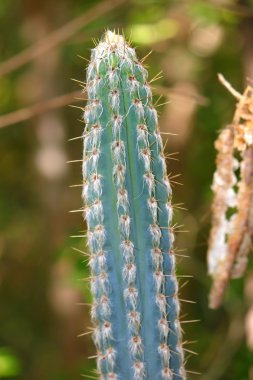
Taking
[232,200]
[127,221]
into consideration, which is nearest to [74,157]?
[232,200]

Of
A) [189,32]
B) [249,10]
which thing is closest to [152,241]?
[249,10]

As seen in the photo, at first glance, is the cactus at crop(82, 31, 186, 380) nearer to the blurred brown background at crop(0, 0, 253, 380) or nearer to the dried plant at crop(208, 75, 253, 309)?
the dried plant at crop(208, 75, 253, 309)

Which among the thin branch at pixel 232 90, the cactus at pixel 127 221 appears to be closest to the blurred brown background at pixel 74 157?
the thin branch at pixel 232 90

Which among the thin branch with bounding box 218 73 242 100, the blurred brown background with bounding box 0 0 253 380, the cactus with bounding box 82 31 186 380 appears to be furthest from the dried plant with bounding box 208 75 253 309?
the blurred brown background with bounding box 0 0 253 380

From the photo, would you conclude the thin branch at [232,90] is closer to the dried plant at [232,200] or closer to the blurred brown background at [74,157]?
the dried plant at [232,200]

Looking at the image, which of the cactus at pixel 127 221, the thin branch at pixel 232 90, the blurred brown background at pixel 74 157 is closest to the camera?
the cactus at pixel 127 221

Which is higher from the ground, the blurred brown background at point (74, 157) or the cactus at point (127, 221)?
the blurred brown background at point (74, 157)

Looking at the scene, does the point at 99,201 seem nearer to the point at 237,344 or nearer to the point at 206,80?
the point at 237,344
